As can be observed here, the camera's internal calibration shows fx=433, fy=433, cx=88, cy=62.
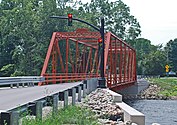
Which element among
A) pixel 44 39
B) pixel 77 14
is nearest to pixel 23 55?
pixel 44 39

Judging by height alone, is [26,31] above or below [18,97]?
above

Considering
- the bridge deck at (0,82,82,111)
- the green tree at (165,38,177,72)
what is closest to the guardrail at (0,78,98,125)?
the bridge deck at (0,82,82,111)

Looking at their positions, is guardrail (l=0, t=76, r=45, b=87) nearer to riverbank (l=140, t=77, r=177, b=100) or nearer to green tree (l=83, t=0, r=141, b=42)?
riverbank (l=140, t=77, r=177, b=100)

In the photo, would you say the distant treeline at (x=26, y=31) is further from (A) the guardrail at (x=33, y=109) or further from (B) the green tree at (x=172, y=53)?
(B) the green tree at (x=172, y=53)

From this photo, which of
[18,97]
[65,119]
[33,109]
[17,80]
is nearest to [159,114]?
[17,80]

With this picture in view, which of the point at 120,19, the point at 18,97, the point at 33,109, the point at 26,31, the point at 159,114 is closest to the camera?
the point at 33,109

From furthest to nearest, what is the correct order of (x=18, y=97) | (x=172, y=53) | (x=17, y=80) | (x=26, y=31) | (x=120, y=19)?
(x=172, y=53) < (x=120, y=19) < (x=26, y=31) < (x=17, y=80) < (x=18, y=97)

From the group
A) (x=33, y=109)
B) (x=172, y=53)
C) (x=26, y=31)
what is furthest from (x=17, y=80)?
(x=172, y=53)

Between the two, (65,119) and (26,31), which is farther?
(26,31)

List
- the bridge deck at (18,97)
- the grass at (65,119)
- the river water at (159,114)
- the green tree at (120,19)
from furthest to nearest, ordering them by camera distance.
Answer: the green tree at (120,19) < the river water at (159,114) < the bridge deck at (18,97) < the grass at (65,119)

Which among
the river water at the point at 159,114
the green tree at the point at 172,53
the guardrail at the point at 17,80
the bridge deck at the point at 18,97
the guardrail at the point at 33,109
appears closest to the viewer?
the guardrail at the point at 33,109

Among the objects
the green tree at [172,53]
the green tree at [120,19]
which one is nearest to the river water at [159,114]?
the green tree at [120,19]

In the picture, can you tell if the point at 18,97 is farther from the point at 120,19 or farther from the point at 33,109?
the point at 120,19

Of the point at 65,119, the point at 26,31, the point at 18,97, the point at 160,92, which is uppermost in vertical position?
the point at 26,31
